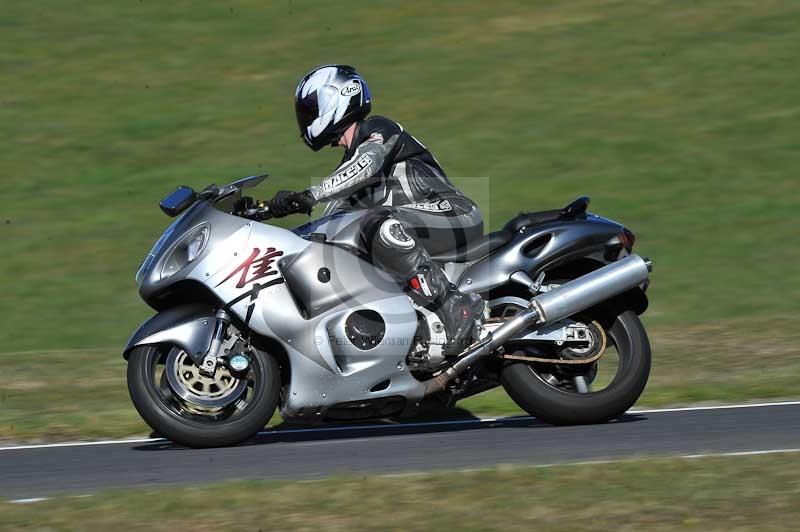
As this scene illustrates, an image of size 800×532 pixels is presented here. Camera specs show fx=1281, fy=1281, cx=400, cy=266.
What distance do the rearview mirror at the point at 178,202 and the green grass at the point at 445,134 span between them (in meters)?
2.09

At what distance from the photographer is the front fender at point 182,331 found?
6.32m

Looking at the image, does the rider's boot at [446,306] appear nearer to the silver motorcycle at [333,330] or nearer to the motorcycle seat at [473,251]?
the silver motorcycle at [333,330]

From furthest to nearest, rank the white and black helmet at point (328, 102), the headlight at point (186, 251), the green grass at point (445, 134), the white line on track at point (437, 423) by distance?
the green grass at point (445, 134)
the white line on track at point (437, 423)
the white and black helmet at point (328, 102)
the headlight at point (186, 251)

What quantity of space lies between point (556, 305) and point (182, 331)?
6.26 feet

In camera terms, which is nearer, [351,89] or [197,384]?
[197,384]

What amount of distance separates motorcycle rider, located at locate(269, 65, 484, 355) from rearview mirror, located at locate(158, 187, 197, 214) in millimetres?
412

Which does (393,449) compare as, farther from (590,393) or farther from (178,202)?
(178,202)

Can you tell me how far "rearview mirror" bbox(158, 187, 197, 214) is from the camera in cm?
638

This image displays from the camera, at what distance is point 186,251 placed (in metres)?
6.49

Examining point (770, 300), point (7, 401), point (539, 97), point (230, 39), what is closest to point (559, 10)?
point (539, 97)

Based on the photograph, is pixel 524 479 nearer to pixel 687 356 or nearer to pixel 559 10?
pixel 687 356

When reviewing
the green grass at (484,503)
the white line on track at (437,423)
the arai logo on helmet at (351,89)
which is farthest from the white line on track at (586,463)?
the arai logo on helmet at (351,89)

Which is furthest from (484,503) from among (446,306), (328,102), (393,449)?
(328,102)

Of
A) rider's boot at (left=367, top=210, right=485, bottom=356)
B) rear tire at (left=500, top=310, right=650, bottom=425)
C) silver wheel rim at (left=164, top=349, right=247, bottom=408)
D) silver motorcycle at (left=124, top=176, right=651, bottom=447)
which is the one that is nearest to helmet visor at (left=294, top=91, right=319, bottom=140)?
silver motorcycle at (left=124, top=176, right=651, bottom=447)
